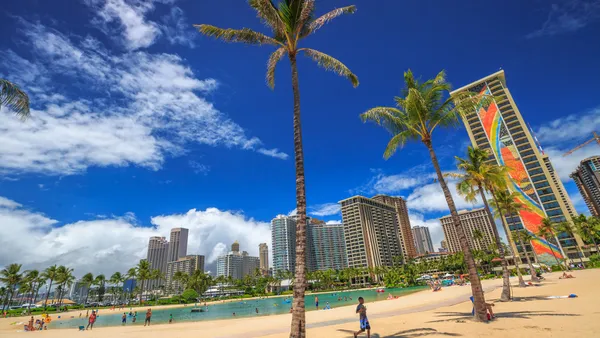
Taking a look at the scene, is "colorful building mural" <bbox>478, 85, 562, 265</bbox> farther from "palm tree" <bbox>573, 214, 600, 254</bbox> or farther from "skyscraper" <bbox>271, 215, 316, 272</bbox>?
"skyscraper" <bbox>271, 215, 316, 272</bbox>

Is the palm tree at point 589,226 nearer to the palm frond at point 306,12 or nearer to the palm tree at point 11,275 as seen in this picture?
the palm frond at point 306,12

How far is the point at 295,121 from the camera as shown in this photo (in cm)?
989

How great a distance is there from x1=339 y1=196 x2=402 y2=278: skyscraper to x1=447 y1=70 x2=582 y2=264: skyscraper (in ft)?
243

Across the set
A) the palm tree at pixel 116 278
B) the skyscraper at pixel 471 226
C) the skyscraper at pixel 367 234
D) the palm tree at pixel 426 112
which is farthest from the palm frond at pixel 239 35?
the skyscraper at pixel 471 226

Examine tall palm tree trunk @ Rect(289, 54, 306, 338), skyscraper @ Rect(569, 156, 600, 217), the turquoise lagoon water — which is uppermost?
skyscraper @ Rect(569, 156, 600, 217)

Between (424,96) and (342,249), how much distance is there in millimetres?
190767

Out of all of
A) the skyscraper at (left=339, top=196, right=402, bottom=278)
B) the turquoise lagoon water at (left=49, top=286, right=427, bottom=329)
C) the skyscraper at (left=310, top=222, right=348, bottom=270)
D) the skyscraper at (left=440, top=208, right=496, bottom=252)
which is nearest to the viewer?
the turquoise lagoon water at (left=49, top=286, right=427, bottom=329)

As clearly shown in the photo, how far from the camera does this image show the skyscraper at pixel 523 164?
7819 centimetres

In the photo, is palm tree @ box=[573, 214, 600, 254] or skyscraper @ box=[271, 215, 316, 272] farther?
skyscraper @ box=[271, 215, 316, 272]

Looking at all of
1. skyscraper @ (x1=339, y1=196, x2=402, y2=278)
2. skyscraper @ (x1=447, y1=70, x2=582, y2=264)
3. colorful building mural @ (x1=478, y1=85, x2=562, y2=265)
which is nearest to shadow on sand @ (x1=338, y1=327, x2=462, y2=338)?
colorful building mural @ (x1=478, y1=85, x2=562, y2=265)

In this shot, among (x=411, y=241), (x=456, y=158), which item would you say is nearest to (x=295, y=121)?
(x=456, y=158)

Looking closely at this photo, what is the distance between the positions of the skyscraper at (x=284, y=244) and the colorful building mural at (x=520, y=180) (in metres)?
124

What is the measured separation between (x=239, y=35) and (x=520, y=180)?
3821 inches

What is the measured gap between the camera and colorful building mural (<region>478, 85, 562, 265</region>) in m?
78.1
